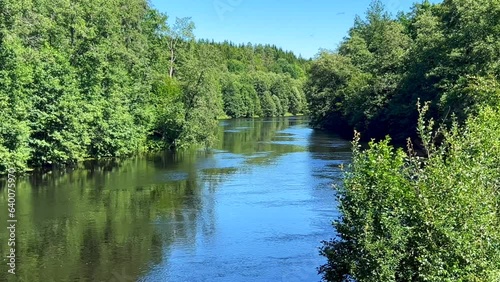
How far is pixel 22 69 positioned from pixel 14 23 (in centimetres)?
302

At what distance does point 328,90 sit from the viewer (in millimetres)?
77625

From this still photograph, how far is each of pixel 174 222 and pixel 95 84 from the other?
2342 centimetres

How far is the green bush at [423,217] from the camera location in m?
9.14

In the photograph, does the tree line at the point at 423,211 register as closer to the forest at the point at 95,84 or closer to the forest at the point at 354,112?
the forest at the point at 354,112

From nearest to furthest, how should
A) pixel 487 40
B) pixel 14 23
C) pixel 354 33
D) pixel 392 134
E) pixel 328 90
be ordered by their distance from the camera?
pixel 14 23 → pixel 487 40 → pixel 392 134 → pixel 328 90 → pixel 354 33

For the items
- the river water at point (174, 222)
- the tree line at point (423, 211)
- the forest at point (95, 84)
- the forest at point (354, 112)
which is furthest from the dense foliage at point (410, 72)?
the forest at point (95, 84)

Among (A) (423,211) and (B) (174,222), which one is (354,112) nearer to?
(B) (174,222)

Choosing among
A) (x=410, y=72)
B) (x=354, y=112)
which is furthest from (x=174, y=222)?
(x=354, y=112)

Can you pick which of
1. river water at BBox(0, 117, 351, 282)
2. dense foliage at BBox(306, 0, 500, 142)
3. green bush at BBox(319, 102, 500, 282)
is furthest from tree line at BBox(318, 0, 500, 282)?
dense foliage at BBox(306, 0, 500, 142)

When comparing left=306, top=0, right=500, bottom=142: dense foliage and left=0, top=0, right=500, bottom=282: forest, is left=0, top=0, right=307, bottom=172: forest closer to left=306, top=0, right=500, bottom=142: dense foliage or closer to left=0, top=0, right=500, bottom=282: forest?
left=0, top=0, right=500, bottom=282: forest

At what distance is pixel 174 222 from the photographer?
22875 mm

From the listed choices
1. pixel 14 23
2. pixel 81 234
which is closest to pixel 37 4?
pixel 14 23

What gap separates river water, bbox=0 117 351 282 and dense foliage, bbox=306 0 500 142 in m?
10.8

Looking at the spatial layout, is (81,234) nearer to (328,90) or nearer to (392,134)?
(392,134)
